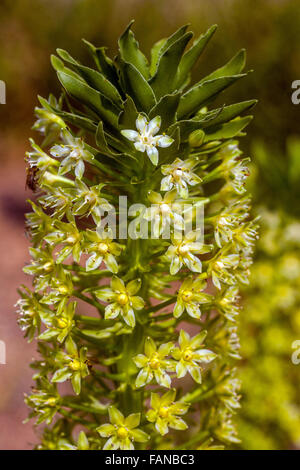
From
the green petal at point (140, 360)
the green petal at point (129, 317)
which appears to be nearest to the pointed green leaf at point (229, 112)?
the green petal at point (129, 317)

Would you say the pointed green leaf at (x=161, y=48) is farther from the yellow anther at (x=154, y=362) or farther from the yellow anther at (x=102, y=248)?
the yellow anther at (x=154, y=362)

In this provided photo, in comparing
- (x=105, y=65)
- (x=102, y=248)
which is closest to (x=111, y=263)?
(x=102, y=248)

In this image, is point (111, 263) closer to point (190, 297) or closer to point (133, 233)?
point (133, 233)

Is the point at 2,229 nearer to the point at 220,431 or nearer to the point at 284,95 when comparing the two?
the point at 284,95

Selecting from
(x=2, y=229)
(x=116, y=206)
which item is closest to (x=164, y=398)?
(x=116, y=206)

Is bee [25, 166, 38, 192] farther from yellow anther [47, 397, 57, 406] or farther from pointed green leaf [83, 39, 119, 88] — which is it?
yellow anther [47, 397, 57, 406]

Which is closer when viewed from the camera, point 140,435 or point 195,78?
point 140,435
